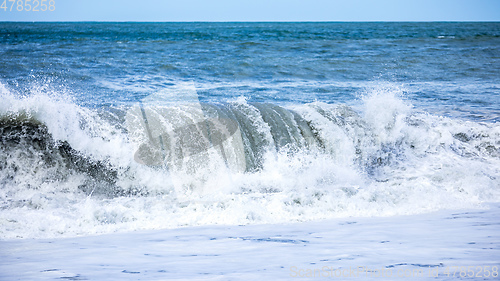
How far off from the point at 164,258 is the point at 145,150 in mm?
2786

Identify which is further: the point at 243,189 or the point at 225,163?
the point at 225,163

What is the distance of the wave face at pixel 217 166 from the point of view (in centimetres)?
442

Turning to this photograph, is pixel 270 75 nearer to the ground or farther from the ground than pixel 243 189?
farther from the ground

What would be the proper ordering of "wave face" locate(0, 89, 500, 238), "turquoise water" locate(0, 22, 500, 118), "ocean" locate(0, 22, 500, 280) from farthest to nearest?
"turquoise water" locate(0, 22, 500, 118) → "wave face" locate(0, 89, 500, 238) → "ocean" locate(0, 22, 500, 280)

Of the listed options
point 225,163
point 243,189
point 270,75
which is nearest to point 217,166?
point 225,163

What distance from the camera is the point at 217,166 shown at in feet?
18.6

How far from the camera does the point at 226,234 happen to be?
3.72 meters

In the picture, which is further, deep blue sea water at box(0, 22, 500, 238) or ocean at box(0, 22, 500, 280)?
deep blue sea water at box(0, 22, 500, 238)

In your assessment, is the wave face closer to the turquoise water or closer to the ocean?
the ocean

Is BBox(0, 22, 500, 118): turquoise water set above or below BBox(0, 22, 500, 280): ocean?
above

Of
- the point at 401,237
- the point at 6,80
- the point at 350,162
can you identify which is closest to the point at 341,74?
the point at 350,162

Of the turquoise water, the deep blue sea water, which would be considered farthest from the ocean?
the turquoise water

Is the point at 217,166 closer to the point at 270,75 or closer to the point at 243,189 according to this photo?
the point at 243,189

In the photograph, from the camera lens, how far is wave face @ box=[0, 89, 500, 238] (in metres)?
4.42
